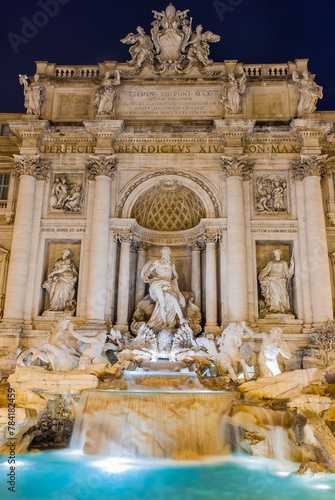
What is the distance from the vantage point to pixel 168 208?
2150 cm

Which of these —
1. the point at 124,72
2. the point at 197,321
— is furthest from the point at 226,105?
the point at 197,321

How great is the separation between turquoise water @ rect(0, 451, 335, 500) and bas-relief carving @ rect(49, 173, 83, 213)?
37.9 ft

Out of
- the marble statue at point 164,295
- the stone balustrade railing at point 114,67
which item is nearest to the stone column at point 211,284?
the marble statue at point 164,295

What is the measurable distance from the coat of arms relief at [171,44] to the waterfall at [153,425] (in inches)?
607

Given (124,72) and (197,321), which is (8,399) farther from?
(124,72)

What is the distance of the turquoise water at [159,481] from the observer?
27.5 ft

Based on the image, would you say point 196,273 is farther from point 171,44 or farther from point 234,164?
point 171,44

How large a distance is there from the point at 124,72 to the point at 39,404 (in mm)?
15394

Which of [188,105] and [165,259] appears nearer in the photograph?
[165,259]

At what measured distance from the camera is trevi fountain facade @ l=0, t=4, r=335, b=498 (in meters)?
17.6

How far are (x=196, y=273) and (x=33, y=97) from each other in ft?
35.8

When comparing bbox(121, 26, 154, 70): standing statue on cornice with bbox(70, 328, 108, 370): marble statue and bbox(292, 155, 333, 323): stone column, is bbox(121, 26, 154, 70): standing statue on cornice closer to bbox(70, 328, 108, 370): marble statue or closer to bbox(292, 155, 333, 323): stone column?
bbox(292, 155, 333, 323): stone column

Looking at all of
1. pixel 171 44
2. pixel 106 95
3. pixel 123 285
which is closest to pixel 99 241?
pixel 123 285

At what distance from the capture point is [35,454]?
37.8 feet
